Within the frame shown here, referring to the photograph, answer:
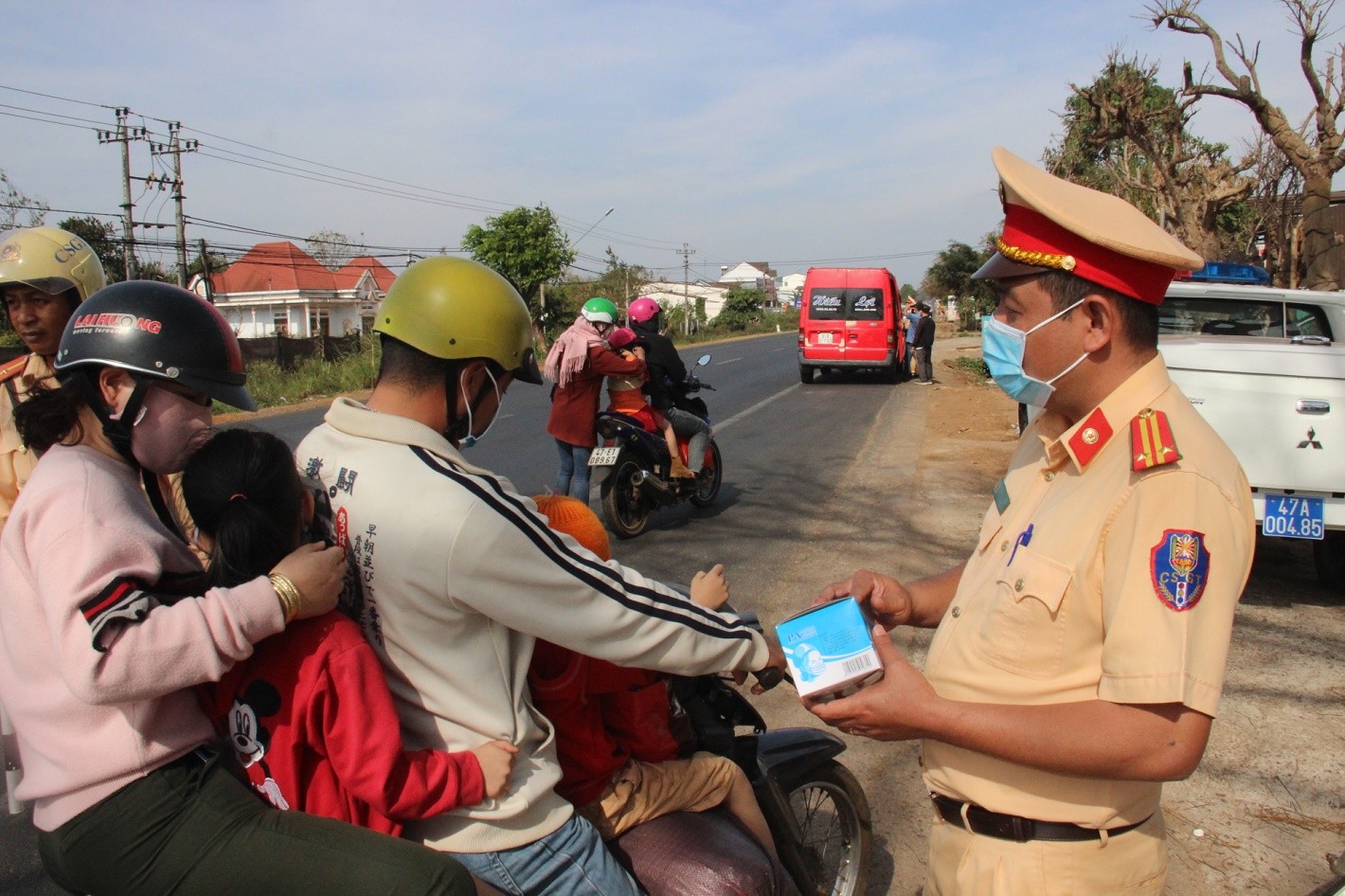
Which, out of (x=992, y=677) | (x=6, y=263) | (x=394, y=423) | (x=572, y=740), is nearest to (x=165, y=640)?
(x=394, y=423)

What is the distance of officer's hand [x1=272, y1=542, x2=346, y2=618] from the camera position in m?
1.65

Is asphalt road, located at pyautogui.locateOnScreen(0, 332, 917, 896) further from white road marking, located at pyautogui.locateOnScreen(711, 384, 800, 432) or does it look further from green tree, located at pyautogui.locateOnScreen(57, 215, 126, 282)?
green tree, located at pyautogui.locateOnScreen(57, 215, 126, 282)

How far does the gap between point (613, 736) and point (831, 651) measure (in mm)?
669

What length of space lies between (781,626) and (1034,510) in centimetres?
51

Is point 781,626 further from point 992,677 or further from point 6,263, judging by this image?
point 6,263

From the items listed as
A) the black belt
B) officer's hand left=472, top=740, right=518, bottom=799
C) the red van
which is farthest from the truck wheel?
the red van

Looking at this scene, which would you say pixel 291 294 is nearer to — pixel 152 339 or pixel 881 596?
pixel 152 339

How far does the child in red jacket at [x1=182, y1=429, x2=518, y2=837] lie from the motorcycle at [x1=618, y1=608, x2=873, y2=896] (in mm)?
551

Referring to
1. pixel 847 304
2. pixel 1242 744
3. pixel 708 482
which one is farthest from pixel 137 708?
pixel 847 304

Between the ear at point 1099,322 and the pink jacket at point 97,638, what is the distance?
57.0 inches

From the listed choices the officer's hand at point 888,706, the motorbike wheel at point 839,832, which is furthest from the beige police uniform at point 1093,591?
the motorbike wheel at point 839,832

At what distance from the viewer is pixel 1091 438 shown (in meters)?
1.71

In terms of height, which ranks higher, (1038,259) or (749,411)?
(1038,259)

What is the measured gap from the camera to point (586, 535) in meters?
2.17
